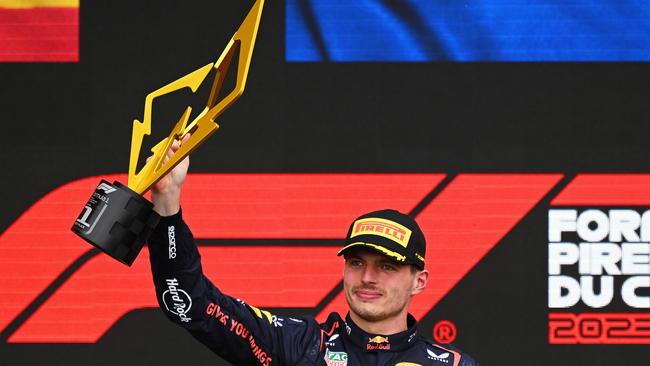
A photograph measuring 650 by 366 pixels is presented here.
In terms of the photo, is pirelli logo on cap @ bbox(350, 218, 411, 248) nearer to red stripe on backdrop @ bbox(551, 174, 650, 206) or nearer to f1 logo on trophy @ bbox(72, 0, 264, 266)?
f1 logo on trophy @ bbox(72, 0, 264, 266)

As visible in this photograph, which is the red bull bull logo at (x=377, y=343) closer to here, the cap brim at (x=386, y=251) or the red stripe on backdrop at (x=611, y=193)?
the cap brim at (x=386, y=251)

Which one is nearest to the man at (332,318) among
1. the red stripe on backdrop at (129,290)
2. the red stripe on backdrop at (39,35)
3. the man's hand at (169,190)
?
the man's hand at (169,190)

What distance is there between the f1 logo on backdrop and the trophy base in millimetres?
1401

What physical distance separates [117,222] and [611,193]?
193cm

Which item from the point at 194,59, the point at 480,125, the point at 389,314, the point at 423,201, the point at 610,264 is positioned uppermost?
the point at 194,59

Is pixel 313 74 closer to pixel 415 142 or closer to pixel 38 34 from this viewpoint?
pixel 415 142

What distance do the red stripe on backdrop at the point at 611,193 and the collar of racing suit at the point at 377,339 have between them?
1.28 m

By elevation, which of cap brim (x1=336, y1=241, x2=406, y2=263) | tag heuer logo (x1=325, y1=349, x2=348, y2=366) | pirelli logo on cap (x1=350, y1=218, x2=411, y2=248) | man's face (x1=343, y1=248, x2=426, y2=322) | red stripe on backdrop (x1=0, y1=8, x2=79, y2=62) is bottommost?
tag heuer logo (x1=325, y1=349, x2=348, y2=366)

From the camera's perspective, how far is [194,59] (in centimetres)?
327

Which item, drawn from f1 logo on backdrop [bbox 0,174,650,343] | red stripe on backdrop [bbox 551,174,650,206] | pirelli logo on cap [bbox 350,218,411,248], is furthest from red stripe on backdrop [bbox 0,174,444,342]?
pirelli logo on cap [bbox 350,218,411,248]

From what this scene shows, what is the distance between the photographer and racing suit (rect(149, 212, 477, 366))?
75.4 inches

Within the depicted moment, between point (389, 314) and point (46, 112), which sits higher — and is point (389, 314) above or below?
below

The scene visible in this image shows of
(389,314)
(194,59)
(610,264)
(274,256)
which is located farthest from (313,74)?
(389,314)

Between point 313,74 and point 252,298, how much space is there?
75 centimetres
